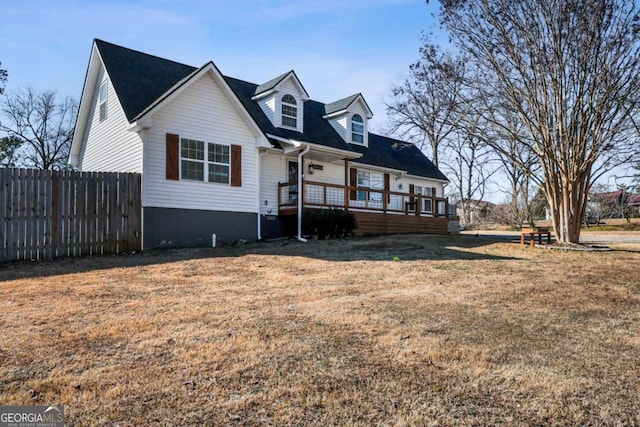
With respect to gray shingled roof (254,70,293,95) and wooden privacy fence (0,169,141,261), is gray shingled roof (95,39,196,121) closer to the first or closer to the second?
wooden privacy fence (0,169,141,261)

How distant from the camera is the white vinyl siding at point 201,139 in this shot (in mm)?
12492

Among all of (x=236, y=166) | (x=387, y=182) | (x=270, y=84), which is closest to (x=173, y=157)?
(x=236, y=166)

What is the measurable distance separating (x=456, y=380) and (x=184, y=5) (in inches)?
380

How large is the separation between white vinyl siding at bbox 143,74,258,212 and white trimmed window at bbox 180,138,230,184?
7.3 inches

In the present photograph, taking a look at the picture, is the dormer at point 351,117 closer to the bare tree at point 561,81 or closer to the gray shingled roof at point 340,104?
the gray shingled roof at point 340,104

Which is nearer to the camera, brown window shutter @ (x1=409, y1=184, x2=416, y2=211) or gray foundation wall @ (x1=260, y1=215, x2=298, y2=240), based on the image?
gray foundation wall @ (x1=260, y1=215, x2=298, y2=240)

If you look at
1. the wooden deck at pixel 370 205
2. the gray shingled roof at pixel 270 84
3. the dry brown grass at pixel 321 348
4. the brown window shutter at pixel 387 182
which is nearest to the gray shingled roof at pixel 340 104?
the gray shingled roof at pixel 270 84

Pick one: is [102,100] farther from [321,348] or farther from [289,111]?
[321,348]

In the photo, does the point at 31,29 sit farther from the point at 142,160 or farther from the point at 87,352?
the point at 87,352

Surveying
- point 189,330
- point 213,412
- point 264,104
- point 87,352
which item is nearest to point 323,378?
point 213,412

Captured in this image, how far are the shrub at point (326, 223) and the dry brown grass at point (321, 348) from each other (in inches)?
270

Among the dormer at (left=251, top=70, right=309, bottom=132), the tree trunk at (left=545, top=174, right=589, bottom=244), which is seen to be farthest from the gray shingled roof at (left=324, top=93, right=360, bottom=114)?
the tree trunk at (left=545, top=174, right=589, bottom=244)

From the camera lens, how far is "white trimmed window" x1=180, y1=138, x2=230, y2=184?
13209 mm

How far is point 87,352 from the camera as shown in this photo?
156 inches
